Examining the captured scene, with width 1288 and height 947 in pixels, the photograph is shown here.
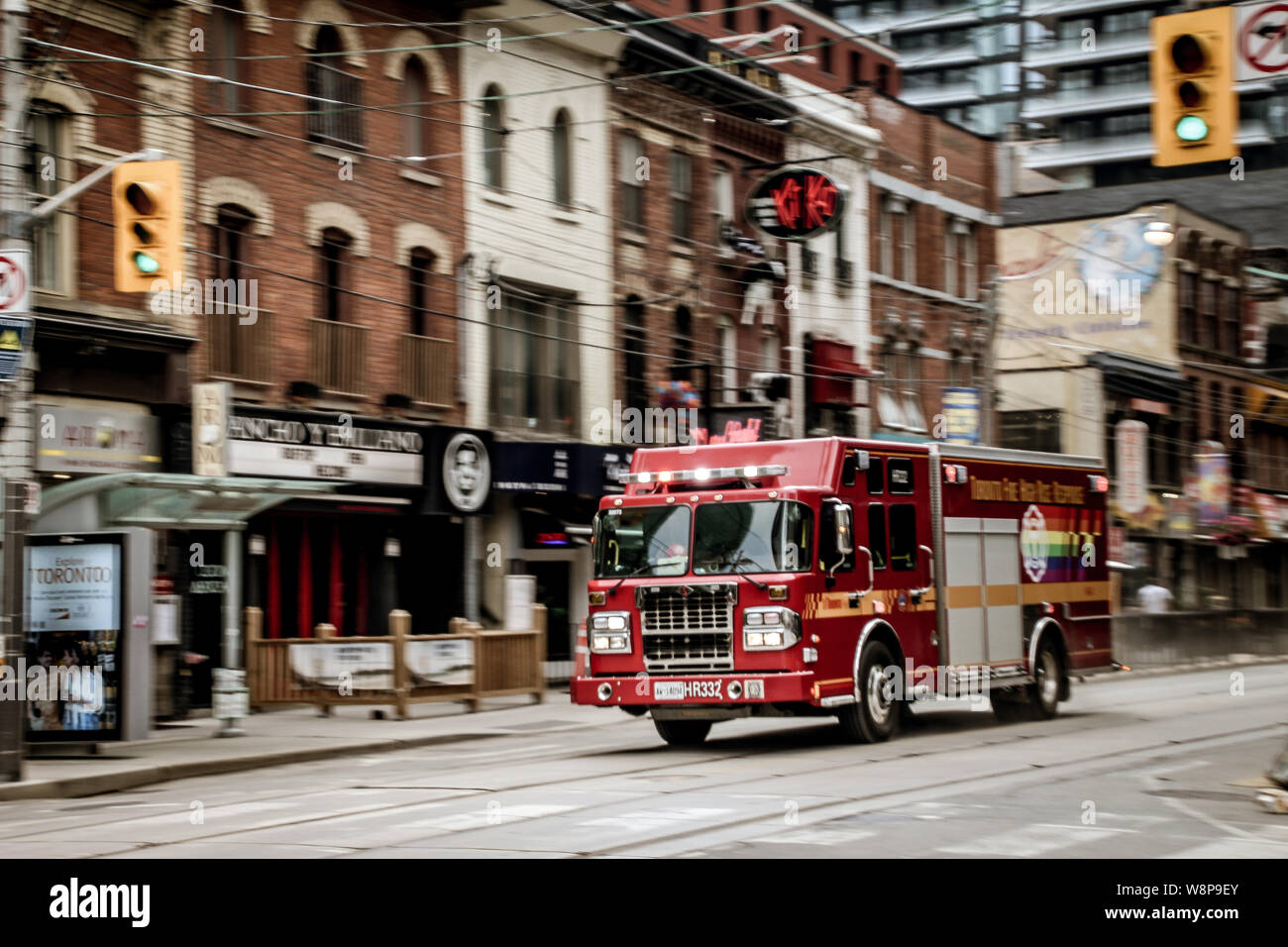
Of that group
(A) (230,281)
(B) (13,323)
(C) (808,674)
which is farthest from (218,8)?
(C) (808,674)

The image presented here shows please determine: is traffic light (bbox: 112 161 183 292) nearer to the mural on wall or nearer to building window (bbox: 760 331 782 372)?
building window (bbox: 760 331 782 372)

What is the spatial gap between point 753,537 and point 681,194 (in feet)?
66.5

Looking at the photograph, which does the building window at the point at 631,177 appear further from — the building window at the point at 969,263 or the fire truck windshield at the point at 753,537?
the fire truck windshield at the point at 753,537

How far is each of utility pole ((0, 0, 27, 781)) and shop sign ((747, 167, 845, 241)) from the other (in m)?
20.2

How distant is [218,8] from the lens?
25.1 m

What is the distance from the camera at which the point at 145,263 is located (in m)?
16.0

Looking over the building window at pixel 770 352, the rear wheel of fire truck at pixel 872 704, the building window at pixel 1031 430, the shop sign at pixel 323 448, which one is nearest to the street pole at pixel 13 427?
the rear wheel of fire truck at pixel 872 704

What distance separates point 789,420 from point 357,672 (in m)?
17.1

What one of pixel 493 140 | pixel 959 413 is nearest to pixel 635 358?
pixel 493 140

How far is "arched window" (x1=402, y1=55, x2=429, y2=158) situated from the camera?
28.8m

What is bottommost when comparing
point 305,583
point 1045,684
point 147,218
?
point 1045,684

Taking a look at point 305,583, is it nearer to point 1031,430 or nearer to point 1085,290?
point 1031,430

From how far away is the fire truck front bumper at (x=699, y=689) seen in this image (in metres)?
16.5
